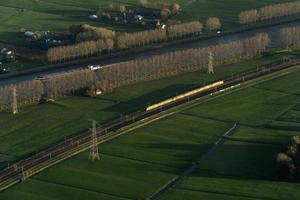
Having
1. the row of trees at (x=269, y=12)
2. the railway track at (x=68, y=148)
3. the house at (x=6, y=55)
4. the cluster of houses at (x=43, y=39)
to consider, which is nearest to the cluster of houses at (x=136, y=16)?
the cluster of houses at (x=43, y=39)

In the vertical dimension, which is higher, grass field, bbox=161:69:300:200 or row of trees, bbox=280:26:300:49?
row of trees, bbox=280:26:300:49

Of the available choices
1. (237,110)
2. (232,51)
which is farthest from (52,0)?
(237,110)

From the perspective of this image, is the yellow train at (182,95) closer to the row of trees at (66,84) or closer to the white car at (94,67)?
the row of trees at (66,84)

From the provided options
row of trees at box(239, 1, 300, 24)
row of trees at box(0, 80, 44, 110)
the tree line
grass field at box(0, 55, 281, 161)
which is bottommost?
grass field at box(0, 55, 281, 161)

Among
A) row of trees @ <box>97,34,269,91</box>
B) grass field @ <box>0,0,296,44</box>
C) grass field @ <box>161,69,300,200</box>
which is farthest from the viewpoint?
grass field @ <box>0,0,296,44</box>

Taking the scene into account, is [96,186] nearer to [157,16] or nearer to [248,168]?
[248,168]

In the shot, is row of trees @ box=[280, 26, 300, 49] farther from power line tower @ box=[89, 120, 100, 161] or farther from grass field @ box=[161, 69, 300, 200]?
power line tower @ box=[89, 120, 100, 161]

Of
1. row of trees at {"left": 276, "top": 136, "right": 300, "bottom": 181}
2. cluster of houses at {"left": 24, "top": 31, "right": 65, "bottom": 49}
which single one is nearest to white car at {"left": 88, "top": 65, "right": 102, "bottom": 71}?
cluster of houses at {"left": 24, "top": 31, "right": 65, "bottom": 49}

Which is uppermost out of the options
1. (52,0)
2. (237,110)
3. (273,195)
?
(52,0)
